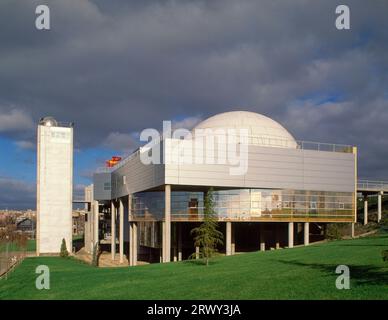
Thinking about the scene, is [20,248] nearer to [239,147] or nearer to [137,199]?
[137,199]

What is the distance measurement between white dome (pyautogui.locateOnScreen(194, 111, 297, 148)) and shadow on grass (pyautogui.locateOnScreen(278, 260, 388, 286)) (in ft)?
93.8

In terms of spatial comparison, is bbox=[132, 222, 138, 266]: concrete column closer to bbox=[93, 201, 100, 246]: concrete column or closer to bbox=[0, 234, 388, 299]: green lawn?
bbox=[93, 201, 100, 246]: concrete column

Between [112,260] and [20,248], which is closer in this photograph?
[112,260]

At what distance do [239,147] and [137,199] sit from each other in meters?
15.9

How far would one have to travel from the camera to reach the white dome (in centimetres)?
5031

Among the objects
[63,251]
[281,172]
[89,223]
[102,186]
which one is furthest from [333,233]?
[89,223]

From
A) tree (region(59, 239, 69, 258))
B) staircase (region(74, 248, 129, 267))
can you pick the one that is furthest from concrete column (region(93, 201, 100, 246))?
tree (region(59, 239, 69, 258))

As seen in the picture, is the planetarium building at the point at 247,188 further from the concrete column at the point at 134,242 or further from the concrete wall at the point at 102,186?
the concrete wall at the point at 102,186

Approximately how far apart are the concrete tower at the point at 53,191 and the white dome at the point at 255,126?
1028 inches

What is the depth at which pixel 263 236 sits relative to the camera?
53.2m

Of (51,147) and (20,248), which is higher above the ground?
(51,147)

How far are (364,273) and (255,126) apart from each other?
112 feet

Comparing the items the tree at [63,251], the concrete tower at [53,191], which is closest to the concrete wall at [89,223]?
the concrete tower at [53,191]
